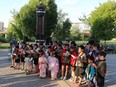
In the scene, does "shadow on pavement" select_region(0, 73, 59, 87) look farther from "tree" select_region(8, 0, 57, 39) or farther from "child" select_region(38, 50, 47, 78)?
"tree" select_region(8, 0, 57, 39)

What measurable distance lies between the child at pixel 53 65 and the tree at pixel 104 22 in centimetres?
3128

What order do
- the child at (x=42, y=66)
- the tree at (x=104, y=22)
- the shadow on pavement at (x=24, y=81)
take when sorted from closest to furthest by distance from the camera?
the shadow on pavement at (x=24, y=81) < the child at (x=42, y=66) < the tree at (x=104, y=22)

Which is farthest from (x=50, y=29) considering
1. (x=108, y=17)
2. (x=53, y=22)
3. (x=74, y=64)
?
(x=74, y=64)

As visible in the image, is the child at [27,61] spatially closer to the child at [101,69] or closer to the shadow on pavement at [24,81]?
the shadow on pavement at [24,81]

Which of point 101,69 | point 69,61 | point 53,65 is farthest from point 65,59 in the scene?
point 101,69

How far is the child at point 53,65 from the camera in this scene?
12.9 metres

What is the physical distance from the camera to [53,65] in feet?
42.4

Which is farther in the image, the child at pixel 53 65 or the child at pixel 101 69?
the child at pixel 53 65

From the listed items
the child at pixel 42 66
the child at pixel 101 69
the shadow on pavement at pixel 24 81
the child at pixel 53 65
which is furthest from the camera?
the child at pixel 42 66

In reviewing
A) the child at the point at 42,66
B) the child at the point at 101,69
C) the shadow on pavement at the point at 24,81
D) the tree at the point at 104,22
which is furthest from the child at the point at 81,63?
the tree at the point at 104,22

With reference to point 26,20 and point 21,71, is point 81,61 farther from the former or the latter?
point 26,20

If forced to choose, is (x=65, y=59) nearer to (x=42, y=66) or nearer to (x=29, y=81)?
(x=42, y=66)

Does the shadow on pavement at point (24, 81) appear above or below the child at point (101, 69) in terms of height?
below

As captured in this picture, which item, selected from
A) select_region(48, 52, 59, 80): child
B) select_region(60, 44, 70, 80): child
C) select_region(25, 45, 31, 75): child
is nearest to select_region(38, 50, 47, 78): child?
select_region(48, 52, 59, 80): child
